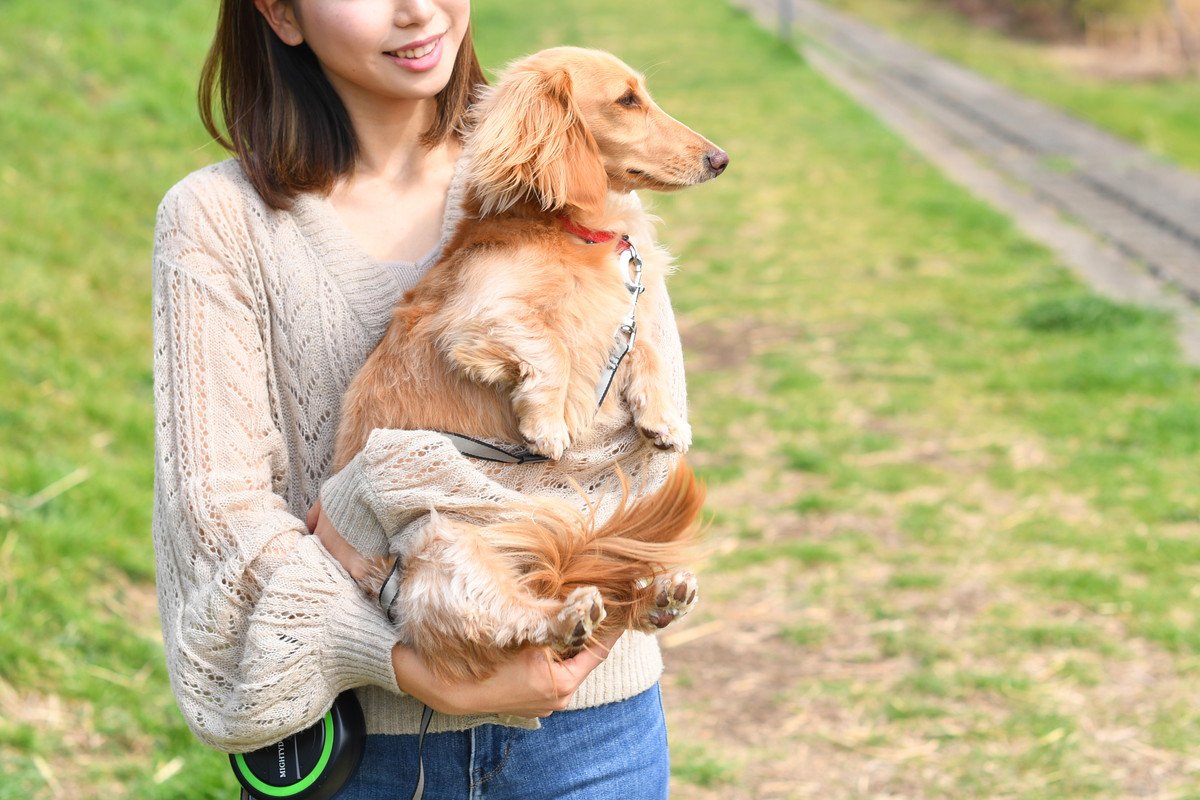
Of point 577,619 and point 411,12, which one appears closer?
point 577,619

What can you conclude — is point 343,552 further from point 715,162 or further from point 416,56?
point 715,162

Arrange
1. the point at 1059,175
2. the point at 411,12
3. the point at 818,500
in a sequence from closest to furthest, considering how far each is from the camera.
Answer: the point at 411,12
the point at 818,500
the point at 1059,175

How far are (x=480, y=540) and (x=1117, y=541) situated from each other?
3988 millimetres

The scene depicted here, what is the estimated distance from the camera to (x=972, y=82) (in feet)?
53.5

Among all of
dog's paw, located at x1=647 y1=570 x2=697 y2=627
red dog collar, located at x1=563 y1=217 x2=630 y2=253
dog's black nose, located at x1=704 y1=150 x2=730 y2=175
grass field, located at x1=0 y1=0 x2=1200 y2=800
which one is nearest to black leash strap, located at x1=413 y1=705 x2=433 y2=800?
dog's paw, located at x1=647 y1=570 x2=697 y2=627

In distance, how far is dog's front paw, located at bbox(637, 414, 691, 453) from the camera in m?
2.15

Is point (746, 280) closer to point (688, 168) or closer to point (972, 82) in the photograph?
point (688, 168)

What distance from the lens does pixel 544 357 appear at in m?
2.24

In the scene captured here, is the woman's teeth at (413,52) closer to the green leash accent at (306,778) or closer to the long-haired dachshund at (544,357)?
the long-haired dachshund at (544,357)

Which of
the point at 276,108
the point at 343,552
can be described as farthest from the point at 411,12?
the point at 343,552

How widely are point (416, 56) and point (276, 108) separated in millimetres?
271

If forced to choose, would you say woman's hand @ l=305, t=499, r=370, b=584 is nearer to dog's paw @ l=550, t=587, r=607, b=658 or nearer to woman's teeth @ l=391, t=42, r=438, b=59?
dog's paw @ l=550, t=587, r=607, b=658

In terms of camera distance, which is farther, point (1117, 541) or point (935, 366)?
point (935, 366)

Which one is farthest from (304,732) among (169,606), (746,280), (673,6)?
(673,6)
